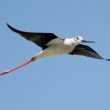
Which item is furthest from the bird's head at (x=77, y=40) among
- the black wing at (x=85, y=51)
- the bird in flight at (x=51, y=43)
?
the black wing at (x=85, y=51)

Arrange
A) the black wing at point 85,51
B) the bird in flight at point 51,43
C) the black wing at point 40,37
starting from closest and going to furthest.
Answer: the black wing at point 40,37 → the bird in flight at point 51,43 → the black wing at point 85,51

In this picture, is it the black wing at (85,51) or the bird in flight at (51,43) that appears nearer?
the bird in flight at (51,43)

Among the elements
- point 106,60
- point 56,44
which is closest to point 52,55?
point 56,44

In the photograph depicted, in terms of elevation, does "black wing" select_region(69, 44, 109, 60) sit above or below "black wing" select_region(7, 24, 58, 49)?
below

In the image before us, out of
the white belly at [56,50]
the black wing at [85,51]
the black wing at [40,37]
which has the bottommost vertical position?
the black wing at [85,51]

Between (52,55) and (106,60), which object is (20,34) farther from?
(106,60)

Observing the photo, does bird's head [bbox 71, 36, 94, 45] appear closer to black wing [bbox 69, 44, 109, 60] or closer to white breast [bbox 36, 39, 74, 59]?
white breast [bbox 36, 39, 74, 59]

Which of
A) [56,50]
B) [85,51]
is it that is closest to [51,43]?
[56,50]

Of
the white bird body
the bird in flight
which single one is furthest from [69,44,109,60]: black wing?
the white bird body

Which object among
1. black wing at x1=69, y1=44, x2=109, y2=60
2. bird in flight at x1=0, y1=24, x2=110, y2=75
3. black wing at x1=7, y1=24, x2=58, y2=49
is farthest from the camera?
black wing at x1=69, y1=44, x2=109, y2=60

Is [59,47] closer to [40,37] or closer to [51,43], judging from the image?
[51,43]

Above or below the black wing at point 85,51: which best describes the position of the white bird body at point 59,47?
above

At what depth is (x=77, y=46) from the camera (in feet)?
63.2

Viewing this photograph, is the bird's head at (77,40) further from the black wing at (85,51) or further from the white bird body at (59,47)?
the black wing at (85,51)
